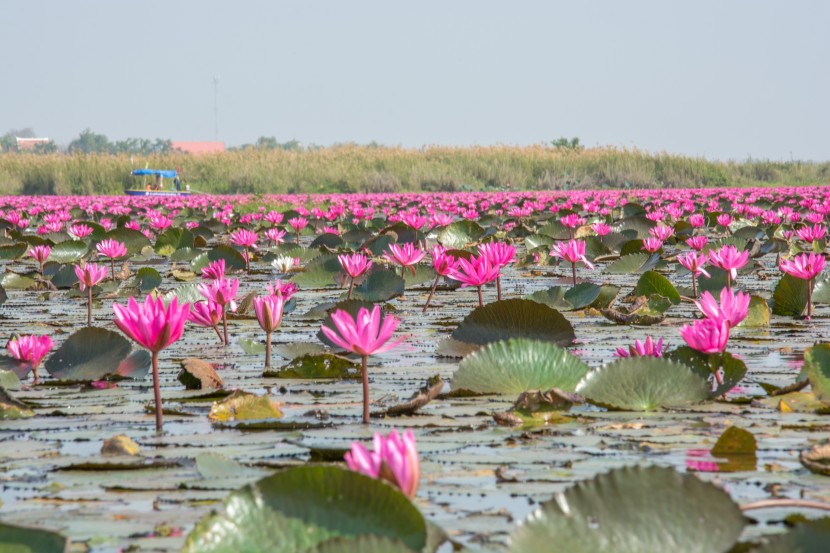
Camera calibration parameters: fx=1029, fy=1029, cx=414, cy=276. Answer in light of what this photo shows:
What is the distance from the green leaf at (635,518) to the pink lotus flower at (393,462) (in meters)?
0.16

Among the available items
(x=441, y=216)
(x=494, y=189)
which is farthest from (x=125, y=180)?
(x=441, y=216)

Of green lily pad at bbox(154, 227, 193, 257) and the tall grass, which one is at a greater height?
the tall grass

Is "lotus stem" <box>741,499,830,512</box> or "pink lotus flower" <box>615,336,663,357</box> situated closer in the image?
"lotus stem" <box>741,499,830,512</box>

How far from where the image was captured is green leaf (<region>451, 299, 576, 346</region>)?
136 inches

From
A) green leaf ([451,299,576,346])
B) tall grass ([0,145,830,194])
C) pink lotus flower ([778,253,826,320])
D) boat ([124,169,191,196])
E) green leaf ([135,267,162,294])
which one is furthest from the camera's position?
tall grass ([0,145,830,194])

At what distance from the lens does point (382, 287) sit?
4.93 m

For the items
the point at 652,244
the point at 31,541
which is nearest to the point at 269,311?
the point at 31,541

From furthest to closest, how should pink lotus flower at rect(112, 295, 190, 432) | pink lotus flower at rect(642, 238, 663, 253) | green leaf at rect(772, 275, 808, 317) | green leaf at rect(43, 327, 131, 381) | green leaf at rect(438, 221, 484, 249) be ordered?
green leaf at rect(438, 221, 484, 249) < pink lotus flower at rect(642, 238, 663, 253) < green leaf at rect(772, 275, 808, 317) < green leaf at rect(43, 327, 131, 381) < pink lotus flower at rect(112, 295, 190, 432)

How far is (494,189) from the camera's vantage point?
1210 inches

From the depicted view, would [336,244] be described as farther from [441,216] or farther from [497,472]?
[497,472]

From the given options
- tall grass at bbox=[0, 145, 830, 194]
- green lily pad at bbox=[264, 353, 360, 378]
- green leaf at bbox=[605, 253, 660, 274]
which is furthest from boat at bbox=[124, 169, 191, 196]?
green lily pad at bbox=[264, 353, 360, 378]

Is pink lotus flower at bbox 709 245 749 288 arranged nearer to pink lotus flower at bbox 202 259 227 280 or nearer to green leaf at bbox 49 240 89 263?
pink lotus flower at bbox 202 259 227 280

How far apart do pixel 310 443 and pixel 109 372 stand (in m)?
1.27

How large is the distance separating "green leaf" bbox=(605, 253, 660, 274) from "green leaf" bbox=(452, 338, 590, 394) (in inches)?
147
